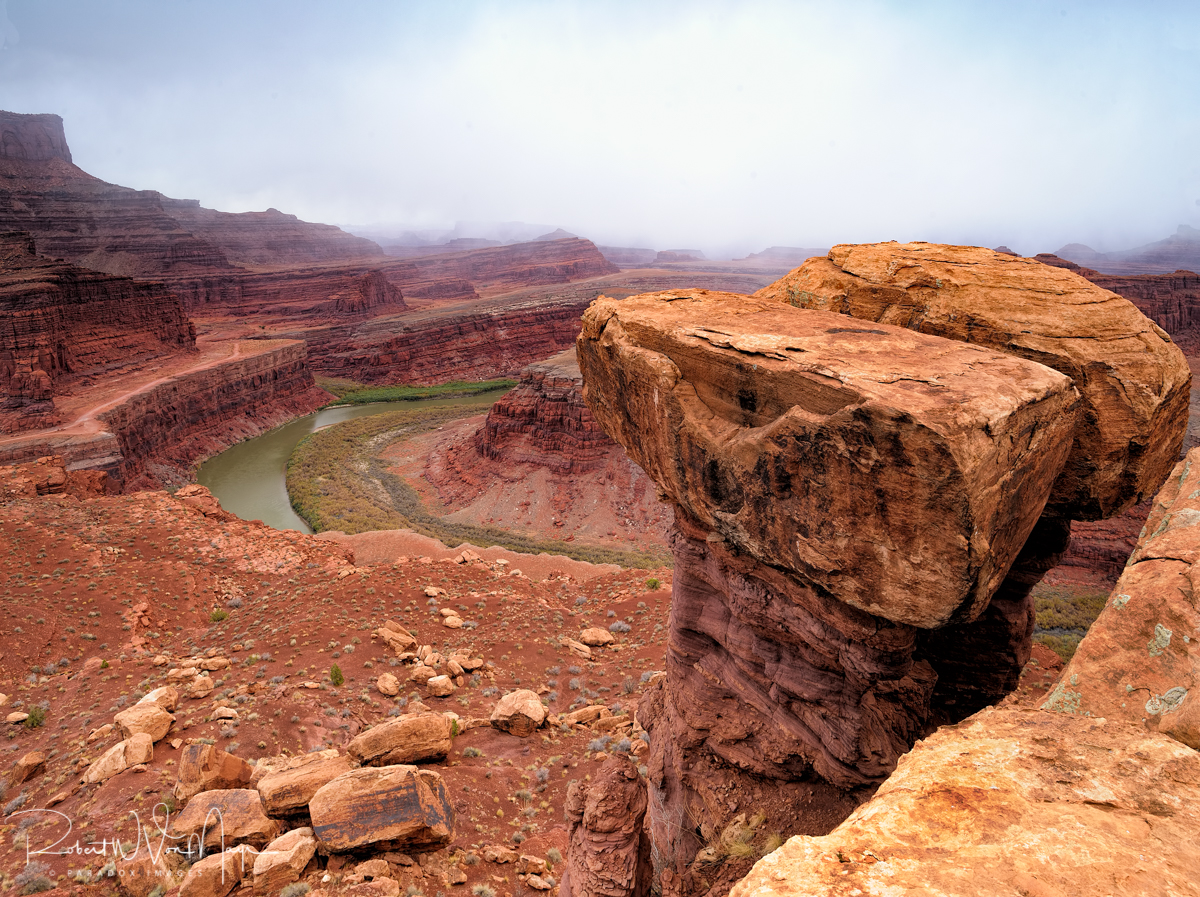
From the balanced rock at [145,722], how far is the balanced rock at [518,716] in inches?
258

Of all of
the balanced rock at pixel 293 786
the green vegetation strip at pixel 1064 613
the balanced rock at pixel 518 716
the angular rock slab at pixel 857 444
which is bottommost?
the green vegetation strip at pixel 1064 613

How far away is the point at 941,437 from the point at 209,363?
7515 cm

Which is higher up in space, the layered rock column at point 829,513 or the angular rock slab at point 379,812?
the layered rock column at point 829,513

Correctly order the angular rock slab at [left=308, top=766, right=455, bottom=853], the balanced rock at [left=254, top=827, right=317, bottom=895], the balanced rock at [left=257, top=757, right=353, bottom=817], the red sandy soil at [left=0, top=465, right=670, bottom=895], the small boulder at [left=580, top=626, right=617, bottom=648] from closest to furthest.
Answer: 1. the balanced rock at [left=254, top=827, right=317, bottom=895]
2. the angular rock slab at [left=308, top=766, right=455, bottom=853]
3. the balanced rock at [left=257, top=757, right=353, bottom=817]
4. the red sandy soil at [left=0, top=465, right=670, bottom=895]
5. the small boulder at [left=580, top=626, right=617, bottom=648]

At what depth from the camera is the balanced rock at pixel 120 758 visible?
35.2 feet

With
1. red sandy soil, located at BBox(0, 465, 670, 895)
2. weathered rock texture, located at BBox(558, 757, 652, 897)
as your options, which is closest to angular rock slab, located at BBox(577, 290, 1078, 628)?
weathered rock texture, located at BBox(558, 757, 652, 897)

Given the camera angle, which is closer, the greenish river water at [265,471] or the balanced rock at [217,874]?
the balanced rock at [217,874]

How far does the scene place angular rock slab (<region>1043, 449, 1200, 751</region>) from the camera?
444 cm

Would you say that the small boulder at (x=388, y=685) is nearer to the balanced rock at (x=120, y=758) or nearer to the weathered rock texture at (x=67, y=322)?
the balanced rock at (x=120, y=758)

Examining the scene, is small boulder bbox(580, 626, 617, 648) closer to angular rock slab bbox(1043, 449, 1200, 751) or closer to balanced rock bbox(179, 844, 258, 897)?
balanced rock bbox(179, 844, 258, 897)

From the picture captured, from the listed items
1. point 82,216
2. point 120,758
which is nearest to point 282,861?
point 120,758

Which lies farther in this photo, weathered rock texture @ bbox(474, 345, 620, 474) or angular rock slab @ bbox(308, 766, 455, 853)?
weathered rock texture @ bbox(474, 345, 620, 474)

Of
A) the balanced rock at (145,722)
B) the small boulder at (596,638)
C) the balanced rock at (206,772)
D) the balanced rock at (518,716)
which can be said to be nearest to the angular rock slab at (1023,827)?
the balanced rock at (206,772)

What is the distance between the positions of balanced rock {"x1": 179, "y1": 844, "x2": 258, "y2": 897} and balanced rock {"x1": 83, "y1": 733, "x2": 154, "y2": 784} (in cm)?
335
